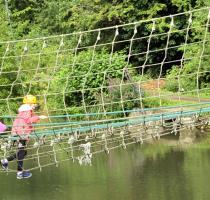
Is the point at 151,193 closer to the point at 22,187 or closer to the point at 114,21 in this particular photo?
the point at 22,187

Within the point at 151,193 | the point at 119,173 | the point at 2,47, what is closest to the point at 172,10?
the point at 2,47

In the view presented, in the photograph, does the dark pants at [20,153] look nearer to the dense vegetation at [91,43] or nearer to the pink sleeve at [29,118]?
the pink sleeve at [29,118]

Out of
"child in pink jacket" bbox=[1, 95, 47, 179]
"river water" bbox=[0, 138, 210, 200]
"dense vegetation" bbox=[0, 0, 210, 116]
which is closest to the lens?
"child in pink jacket" bbox=[1, 95, 47, 179]

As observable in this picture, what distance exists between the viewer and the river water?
6062mm

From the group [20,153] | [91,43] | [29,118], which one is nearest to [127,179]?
[20,153]

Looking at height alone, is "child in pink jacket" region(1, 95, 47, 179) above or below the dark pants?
above

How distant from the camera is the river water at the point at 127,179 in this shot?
6062mm

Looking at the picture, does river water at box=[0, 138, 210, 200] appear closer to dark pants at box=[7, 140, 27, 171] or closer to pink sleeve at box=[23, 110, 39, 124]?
dark pants at box=[7, 140, 27, 171]

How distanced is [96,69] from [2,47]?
1.55m

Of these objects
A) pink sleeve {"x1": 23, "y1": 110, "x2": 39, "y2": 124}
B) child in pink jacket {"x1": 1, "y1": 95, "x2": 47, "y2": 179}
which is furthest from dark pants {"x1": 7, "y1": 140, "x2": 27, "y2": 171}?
pink sleeve {"x1": 23, "y1": 110, "x2": 39, "y2": 124}

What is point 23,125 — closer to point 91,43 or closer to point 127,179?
point 127,179

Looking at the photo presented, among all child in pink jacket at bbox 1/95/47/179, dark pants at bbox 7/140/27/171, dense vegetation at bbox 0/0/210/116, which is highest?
dense vegetation at bbox 0/0/210/116

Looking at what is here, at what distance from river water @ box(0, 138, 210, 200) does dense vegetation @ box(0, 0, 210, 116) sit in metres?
1.02

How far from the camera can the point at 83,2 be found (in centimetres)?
1344
